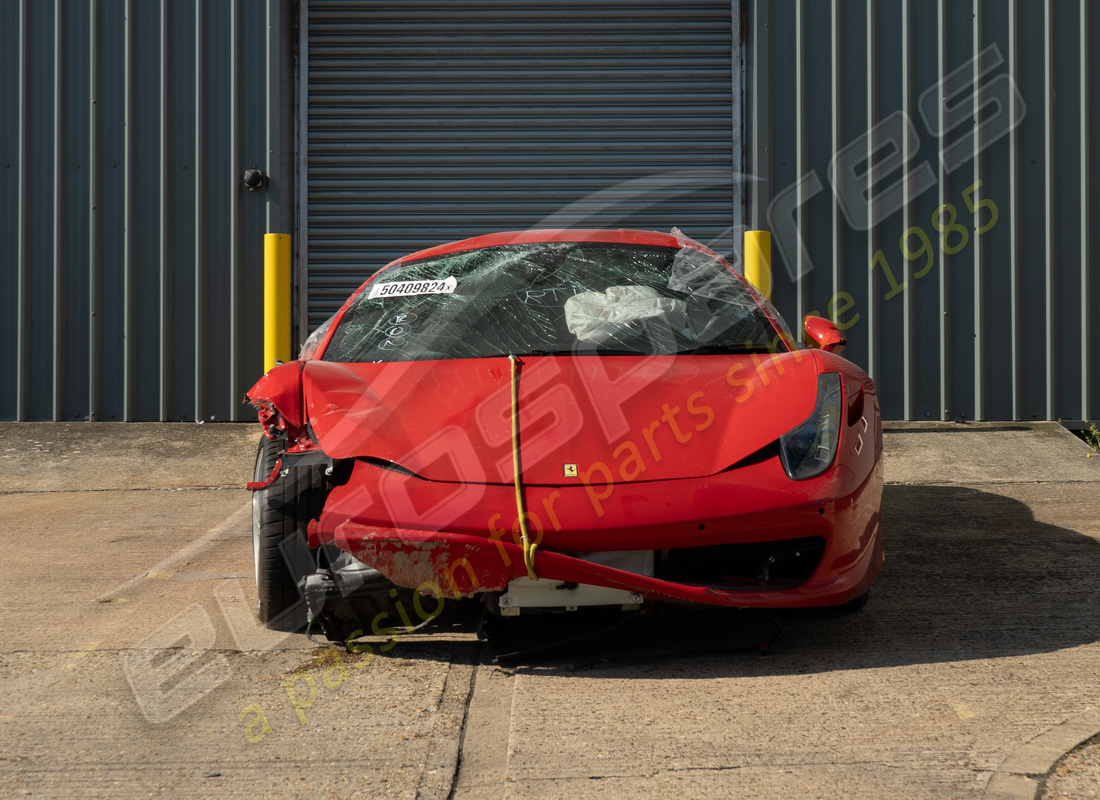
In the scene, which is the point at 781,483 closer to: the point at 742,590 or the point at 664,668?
the point at 742,590

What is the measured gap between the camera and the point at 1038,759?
80.7 inches

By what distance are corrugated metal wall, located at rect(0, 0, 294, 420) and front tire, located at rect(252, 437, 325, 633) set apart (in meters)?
4.86

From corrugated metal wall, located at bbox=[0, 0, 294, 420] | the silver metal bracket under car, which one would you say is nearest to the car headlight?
the silver metal bracket under car

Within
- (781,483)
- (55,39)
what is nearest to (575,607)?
(781,483)

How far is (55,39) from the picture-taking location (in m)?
7.50

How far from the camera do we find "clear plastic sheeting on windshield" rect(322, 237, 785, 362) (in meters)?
3.34

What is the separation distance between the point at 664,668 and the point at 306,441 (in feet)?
4.05

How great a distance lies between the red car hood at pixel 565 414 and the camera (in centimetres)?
265

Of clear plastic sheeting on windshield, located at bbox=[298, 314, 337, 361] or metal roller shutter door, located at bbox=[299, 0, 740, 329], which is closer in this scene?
clear plastic sheeting on windshield, located at bbox=[298, 314, 337, 361]

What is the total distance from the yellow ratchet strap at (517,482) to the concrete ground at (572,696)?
358mm

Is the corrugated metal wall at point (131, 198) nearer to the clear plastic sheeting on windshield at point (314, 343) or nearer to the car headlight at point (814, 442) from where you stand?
the clear plastic sheeting on windshield at point (314, 343)

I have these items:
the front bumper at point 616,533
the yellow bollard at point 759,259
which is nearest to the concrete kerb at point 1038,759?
the front bumper at point 616,533

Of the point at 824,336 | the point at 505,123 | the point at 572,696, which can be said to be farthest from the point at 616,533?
the point at 505,123

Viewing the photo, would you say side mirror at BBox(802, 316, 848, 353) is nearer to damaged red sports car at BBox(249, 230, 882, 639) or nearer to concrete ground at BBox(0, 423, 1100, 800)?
damaged red sports car at BBox(249, 230, 882, 639)
